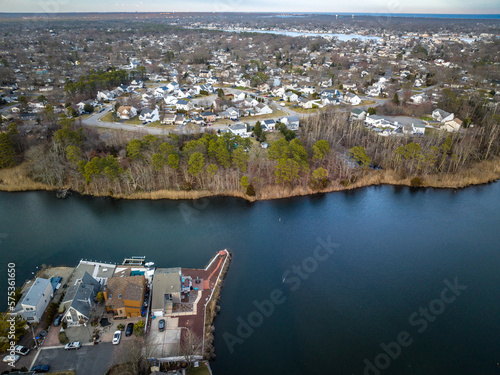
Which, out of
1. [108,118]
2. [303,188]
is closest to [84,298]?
[303,188]

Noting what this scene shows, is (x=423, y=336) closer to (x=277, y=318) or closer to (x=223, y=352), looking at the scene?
(x=277, y=318)

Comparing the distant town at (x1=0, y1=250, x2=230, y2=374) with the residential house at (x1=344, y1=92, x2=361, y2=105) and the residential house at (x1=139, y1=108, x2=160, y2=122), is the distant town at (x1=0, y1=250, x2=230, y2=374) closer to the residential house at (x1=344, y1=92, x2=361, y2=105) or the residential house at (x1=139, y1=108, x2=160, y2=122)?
the residential house at (x1=139, y1=108, x2=160, y2=122)

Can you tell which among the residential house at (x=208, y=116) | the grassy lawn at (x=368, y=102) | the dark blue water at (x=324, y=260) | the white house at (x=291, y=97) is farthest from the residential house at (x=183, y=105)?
the grassy lawn at (x=368, y=102)

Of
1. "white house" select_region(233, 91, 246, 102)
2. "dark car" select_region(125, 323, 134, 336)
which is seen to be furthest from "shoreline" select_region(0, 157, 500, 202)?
"white house" select_region(233, 91, 246, 102)

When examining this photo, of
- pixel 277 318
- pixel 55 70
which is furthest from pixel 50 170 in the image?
pixel 55 70

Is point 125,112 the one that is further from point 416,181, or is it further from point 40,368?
point 416,181

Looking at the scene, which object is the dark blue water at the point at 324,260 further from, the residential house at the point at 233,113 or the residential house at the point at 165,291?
the residential house at the point at 233,113
